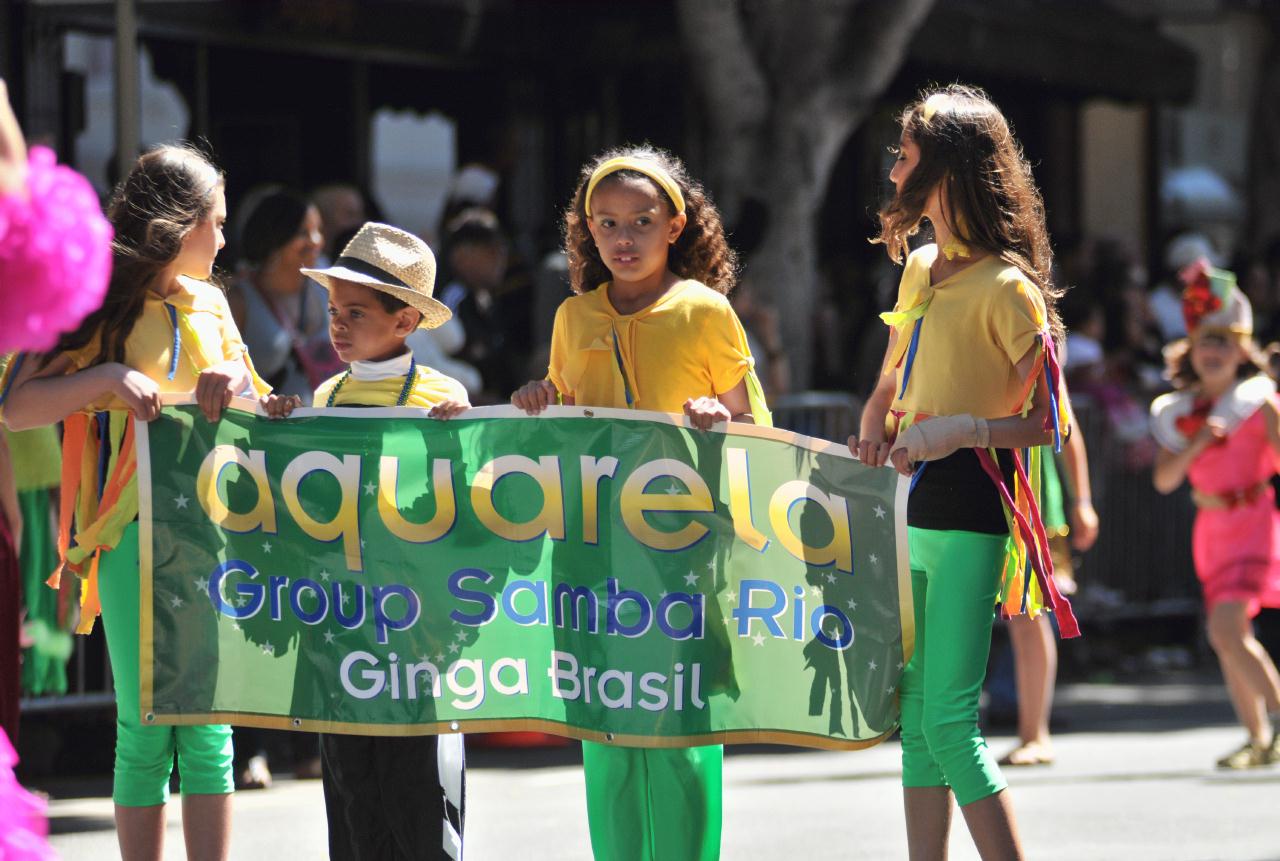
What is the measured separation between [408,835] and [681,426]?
115 cm

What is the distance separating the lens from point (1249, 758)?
8.09 metres

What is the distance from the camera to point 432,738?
16.6 feet

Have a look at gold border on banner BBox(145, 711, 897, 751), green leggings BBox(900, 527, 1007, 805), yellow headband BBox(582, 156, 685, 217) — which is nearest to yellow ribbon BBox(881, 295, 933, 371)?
green leggings BBox(900, 527, 1007, 805)

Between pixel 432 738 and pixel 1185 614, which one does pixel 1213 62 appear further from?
pixel 432 738

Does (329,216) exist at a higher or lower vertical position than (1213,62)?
lower

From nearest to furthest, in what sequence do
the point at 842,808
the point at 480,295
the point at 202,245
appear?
the point at 202,245 < the point at 842,808 < the point at 480,295

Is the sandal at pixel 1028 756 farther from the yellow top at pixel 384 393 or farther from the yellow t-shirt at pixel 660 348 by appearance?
the yellow top at pixel 384 393

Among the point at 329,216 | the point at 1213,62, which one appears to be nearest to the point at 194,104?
the point at 329,216

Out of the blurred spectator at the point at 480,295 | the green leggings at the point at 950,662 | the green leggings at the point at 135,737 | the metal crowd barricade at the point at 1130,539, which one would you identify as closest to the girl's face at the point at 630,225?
the green leggings at the point at 950,662

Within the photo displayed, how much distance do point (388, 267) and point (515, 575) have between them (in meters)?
0.80

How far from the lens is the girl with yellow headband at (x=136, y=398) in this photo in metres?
5.08

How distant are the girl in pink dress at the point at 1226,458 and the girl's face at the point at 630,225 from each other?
394 centimetres

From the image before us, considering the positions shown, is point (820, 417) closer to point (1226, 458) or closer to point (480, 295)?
point (480, 295)

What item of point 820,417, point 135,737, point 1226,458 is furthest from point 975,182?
point 820,417
